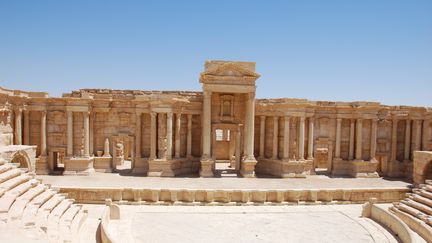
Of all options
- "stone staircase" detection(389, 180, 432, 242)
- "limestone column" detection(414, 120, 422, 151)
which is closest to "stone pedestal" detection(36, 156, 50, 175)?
"stone staircase" detection(389, 180, 432, 242)

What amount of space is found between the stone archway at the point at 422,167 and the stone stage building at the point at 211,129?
4.02m

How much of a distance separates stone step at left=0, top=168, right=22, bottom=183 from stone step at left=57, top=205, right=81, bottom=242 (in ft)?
8.78

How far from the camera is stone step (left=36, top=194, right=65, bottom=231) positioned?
10.3 m

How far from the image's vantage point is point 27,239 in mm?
8250

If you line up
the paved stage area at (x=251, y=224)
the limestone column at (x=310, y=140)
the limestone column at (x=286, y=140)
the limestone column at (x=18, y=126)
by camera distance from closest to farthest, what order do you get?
the paved stage area at (x=251, y=224)
the limestone column at (x=18, y=126)
the limestone column at (x=286, y=140)
the limestone column at (x=310, y=140)

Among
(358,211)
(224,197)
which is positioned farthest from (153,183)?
(358,211)

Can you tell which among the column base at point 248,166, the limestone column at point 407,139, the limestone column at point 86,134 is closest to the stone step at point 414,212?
the column base at point 248,166

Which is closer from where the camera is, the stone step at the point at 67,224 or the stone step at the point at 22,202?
the stone step at the point at 22,202

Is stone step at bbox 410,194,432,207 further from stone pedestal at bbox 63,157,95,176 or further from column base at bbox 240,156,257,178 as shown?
stone pedestal at bbox 63,157,95,176

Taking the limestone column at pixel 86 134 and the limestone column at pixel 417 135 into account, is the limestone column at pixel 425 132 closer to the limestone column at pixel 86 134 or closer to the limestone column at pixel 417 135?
the limestone column at pixel 417 135

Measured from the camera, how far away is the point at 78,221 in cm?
1280

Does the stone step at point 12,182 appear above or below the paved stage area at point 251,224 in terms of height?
above

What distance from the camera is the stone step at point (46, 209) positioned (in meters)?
10.3

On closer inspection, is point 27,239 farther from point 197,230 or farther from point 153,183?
point 153,183
